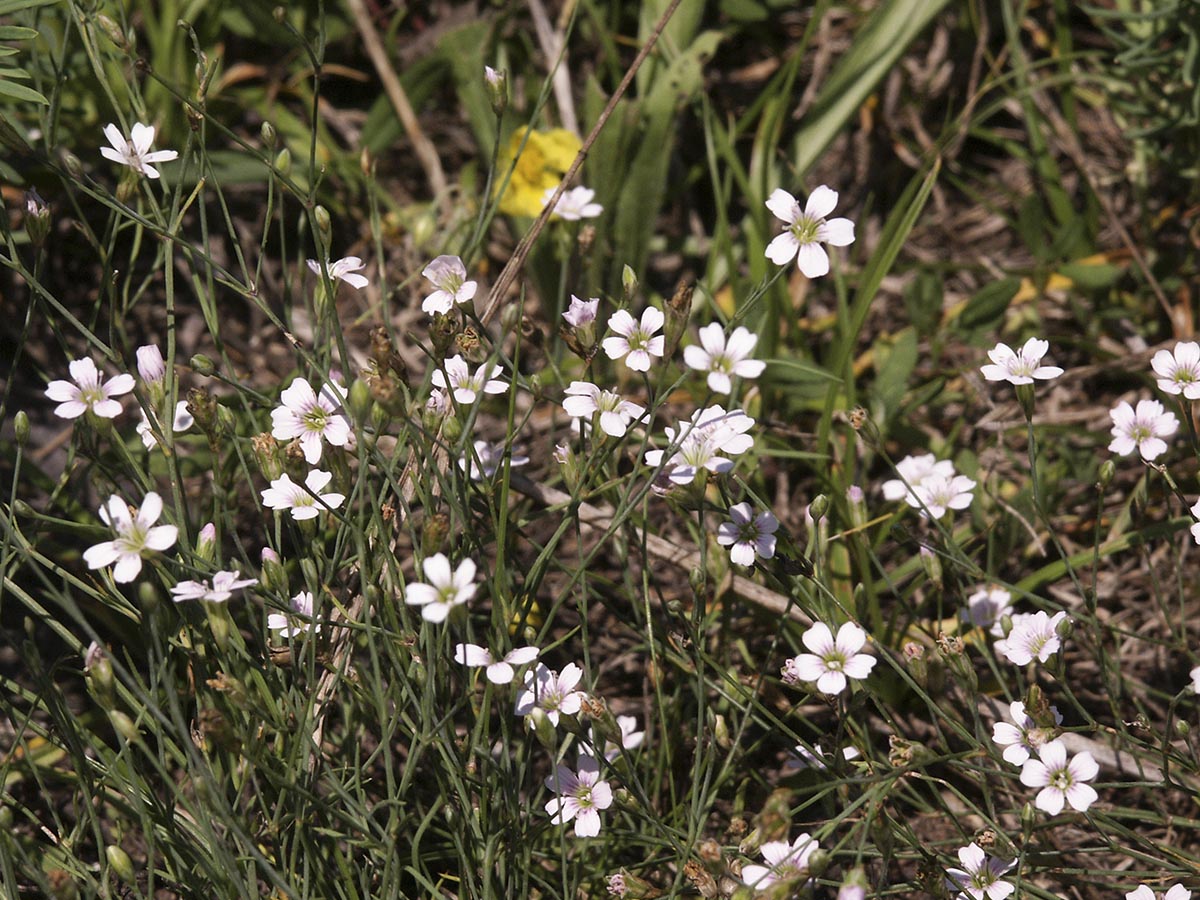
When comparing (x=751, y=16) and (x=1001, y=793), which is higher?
(x=751, y=16)

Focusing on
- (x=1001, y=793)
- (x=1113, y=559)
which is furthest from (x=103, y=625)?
(x=1113, y=559)

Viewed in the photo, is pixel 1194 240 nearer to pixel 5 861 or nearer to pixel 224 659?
pixel 224 659

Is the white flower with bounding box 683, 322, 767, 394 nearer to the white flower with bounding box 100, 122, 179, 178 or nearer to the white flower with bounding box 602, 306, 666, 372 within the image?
the white flower with bounding box 602, 306, 666, 372

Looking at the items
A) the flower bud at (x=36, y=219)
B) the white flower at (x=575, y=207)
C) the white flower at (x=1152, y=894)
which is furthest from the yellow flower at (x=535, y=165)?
the white flower at (x=1152, y=894)

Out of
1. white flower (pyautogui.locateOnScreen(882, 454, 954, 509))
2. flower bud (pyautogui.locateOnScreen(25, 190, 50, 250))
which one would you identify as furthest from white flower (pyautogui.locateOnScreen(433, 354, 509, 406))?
white flower (pyautogui.locateOnScreen(882, 454, 954, 509))

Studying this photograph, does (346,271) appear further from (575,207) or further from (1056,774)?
(1056,774)

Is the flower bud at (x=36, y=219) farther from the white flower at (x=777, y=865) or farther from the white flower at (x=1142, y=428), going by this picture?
the white flower at (x=1142, y=428)

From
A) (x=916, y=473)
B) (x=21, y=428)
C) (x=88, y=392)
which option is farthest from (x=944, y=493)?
(x=21, y=428)
